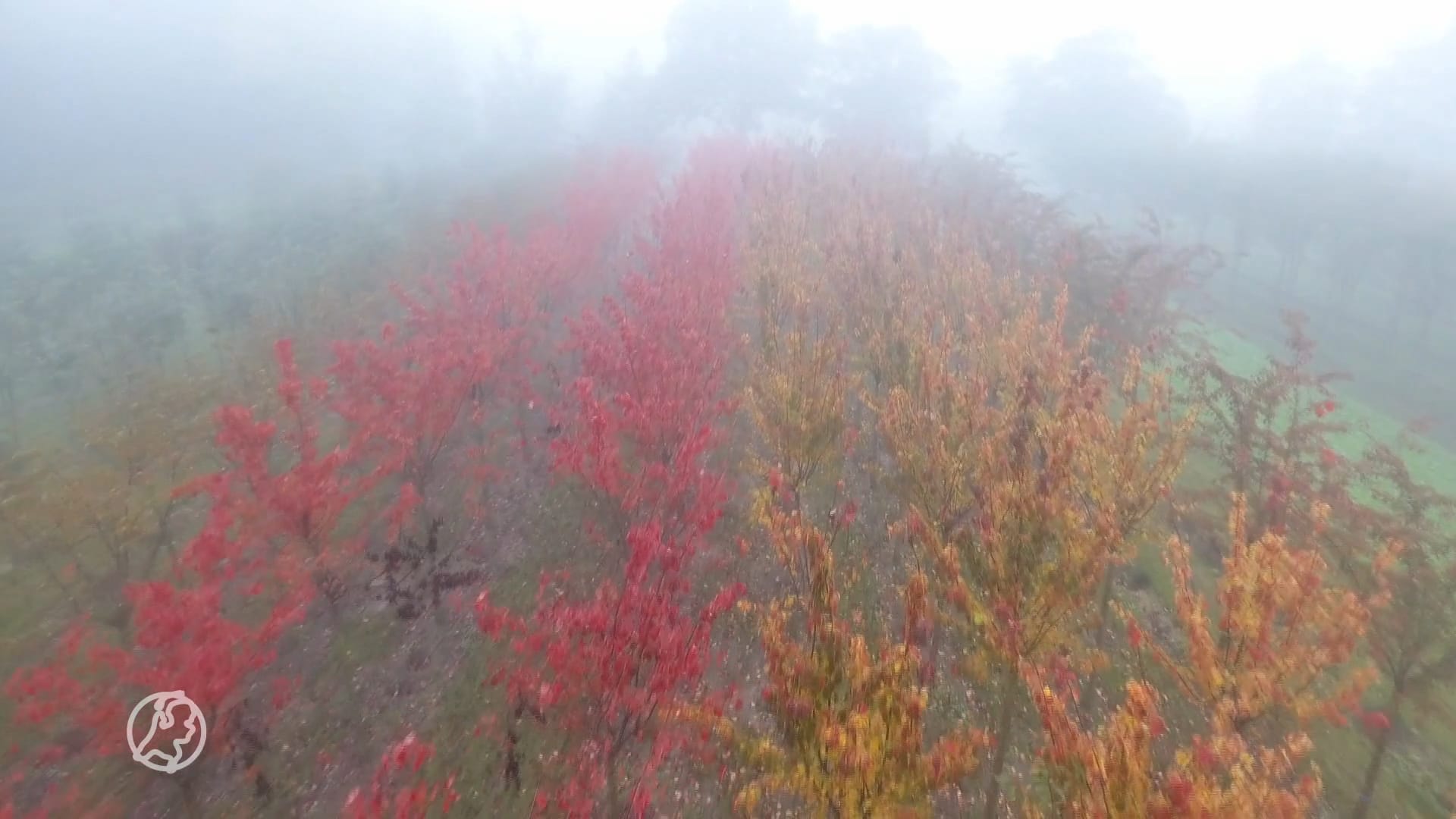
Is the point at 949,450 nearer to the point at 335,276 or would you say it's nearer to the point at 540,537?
the point at 540,537

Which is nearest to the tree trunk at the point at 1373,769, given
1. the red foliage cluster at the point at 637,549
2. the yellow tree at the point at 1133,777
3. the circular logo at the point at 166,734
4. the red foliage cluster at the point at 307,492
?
the yellow tree at the point at 1133,777

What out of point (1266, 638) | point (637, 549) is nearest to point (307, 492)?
point (637, 549)

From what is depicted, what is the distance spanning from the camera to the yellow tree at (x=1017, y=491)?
1094 centimetres

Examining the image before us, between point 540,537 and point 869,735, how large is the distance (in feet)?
53.7

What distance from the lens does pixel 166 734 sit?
14.8 m

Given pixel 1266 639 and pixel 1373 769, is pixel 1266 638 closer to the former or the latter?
pixel 1266 639

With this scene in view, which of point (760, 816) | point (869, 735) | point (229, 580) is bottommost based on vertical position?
point (760, 816)

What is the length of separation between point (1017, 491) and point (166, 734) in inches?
780

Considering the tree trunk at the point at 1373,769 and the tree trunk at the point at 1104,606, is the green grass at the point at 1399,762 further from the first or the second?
the tree trunk at the point at 1104,606

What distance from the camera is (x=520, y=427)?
25438 mm

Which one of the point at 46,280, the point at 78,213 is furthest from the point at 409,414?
the point at 78,213

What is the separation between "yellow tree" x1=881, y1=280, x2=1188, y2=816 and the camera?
1094cm

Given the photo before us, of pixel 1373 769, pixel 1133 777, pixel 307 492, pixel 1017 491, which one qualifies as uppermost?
pixel 1017 491

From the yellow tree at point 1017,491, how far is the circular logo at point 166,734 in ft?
55.3
